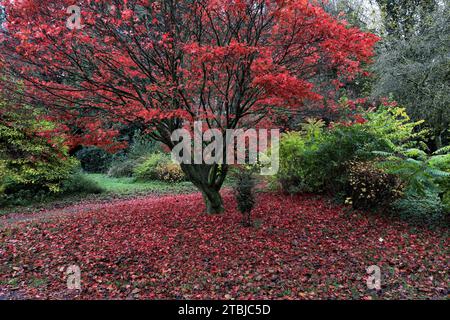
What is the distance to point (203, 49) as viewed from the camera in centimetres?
453

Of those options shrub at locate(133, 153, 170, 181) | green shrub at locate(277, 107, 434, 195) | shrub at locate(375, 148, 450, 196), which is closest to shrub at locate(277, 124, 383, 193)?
green shrub at locate(277, 107, 434, 195)

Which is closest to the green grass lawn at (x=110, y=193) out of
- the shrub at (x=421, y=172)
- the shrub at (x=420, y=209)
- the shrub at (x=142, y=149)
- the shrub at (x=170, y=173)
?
the shrub at (x=170, y=173)

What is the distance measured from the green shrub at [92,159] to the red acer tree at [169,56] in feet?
40.0

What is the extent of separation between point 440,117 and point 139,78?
448 inches

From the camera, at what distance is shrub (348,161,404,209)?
251 inches

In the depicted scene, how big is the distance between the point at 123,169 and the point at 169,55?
11313 mm

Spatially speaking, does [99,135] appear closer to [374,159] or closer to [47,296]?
[47,296]

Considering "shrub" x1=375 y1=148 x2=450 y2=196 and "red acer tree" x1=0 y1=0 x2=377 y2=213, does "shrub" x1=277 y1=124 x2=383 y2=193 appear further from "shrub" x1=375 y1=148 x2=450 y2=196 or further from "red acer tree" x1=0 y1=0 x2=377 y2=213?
"red acer tree" x1=0 y1=0 x2=377 y2=213

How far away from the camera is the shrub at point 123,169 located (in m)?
15.8

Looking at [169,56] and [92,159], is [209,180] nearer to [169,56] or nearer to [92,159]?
[169,56]

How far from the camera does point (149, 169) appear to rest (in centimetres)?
1458

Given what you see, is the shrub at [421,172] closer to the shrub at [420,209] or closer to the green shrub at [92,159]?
the shrub at [420,209]

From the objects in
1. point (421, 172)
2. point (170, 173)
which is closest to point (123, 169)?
point (170, 173)

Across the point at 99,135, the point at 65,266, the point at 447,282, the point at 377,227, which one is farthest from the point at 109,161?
the point at 447,282
